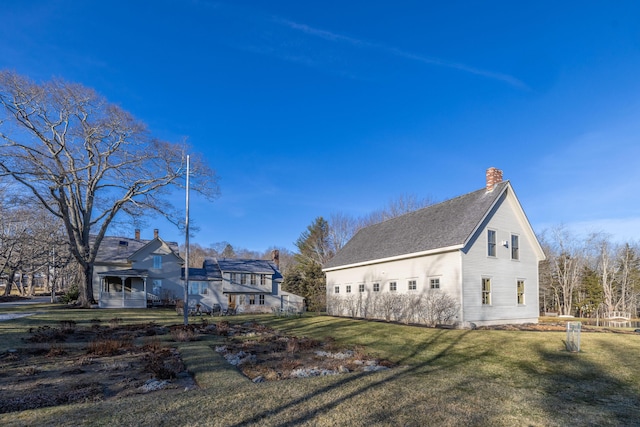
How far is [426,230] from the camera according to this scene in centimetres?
2125

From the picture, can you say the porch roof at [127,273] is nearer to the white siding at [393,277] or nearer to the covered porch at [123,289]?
the covered porch at [123,289]

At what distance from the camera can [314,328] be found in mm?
17469

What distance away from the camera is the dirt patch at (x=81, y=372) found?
19.1ft

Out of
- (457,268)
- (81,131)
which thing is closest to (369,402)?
(457,268)

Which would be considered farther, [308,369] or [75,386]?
[308,369]

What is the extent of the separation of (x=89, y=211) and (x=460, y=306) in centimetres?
2827

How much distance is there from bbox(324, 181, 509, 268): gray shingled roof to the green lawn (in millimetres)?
8441

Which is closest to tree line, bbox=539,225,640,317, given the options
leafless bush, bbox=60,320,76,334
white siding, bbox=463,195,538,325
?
white siding, bbox=463,195,538,325

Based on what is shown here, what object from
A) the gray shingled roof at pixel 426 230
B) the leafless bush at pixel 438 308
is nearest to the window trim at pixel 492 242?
the gray shingled roof at pixel 426 230

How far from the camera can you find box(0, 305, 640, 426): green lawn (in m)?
4.93

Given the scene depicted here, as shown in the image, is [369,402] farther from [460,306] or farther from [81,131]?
[81,131]

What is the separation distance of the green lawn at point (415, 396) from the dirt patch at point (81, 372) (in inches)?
21.2

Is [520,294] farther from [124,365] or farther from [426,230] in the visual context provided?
[124,365]

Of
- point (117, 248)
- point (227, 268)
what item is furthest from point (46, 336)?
point (117, 248)
